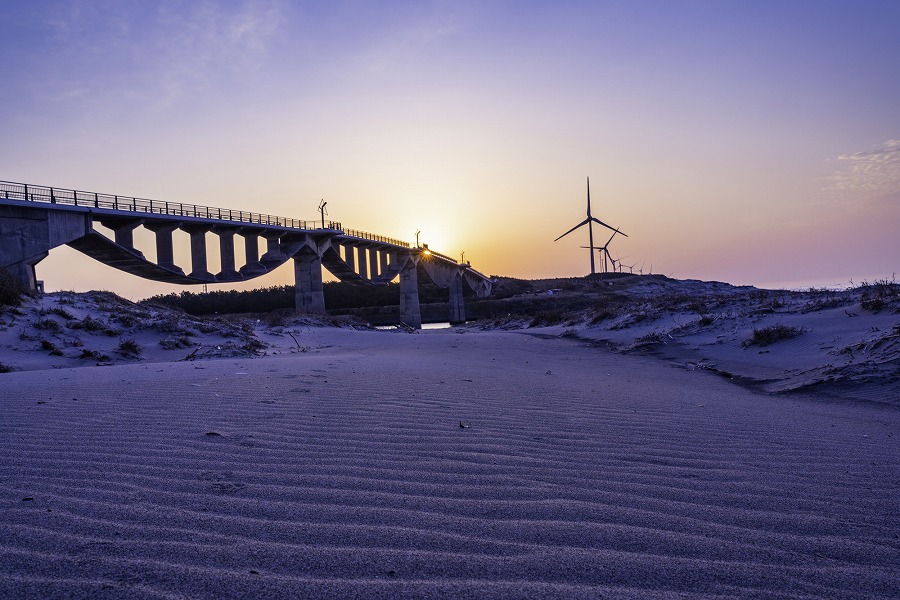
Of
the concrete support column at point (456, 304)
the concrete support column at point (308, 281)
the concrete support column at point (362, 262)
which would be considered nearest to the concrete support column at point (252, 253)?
the concrete support column at point (308, 281)

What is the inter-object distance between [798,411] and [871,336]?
392 centimetres

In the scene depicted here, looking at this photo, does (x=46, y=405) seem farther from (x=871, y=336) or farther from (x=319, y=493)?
(x=871, y=336)

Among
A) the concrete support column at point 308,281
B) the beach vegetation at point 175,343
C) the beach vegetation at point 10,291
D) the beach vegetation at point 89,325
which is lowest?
the beach vegetation at point 175,343

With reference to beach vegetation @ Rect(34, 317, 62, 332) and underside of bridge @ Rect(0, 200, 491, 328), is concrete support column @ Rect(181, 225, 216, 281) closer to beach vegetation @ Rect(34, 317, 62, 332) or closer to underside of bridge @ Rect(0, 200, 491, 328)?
underside of bridge @ Rect(0, 200, 491, 328)

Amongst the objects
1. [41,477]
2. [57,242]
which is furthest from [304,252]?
[41,477]

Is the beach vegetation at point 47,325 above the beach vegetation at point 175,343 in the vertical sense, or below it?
above

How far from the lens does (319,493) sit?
297 centimetres

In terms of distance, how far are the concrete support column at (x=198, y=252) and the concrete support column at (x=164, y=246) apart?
158 cm

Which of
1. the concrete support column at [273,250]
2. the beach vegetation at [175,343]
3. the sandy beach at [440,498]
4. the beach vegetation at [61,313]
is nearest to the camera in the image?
the sandy beach at [440,498]

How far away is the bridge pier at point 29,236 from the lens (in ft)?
60.3

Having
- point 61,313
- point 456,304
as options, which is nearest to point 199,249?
point 61,313

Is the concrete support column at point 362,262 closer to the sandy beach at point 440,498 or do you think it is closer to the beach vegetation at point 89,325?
the beach vegetation at point 89,325

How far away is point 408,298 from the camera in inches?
2286

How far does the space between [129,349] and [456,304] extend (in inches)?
2414
